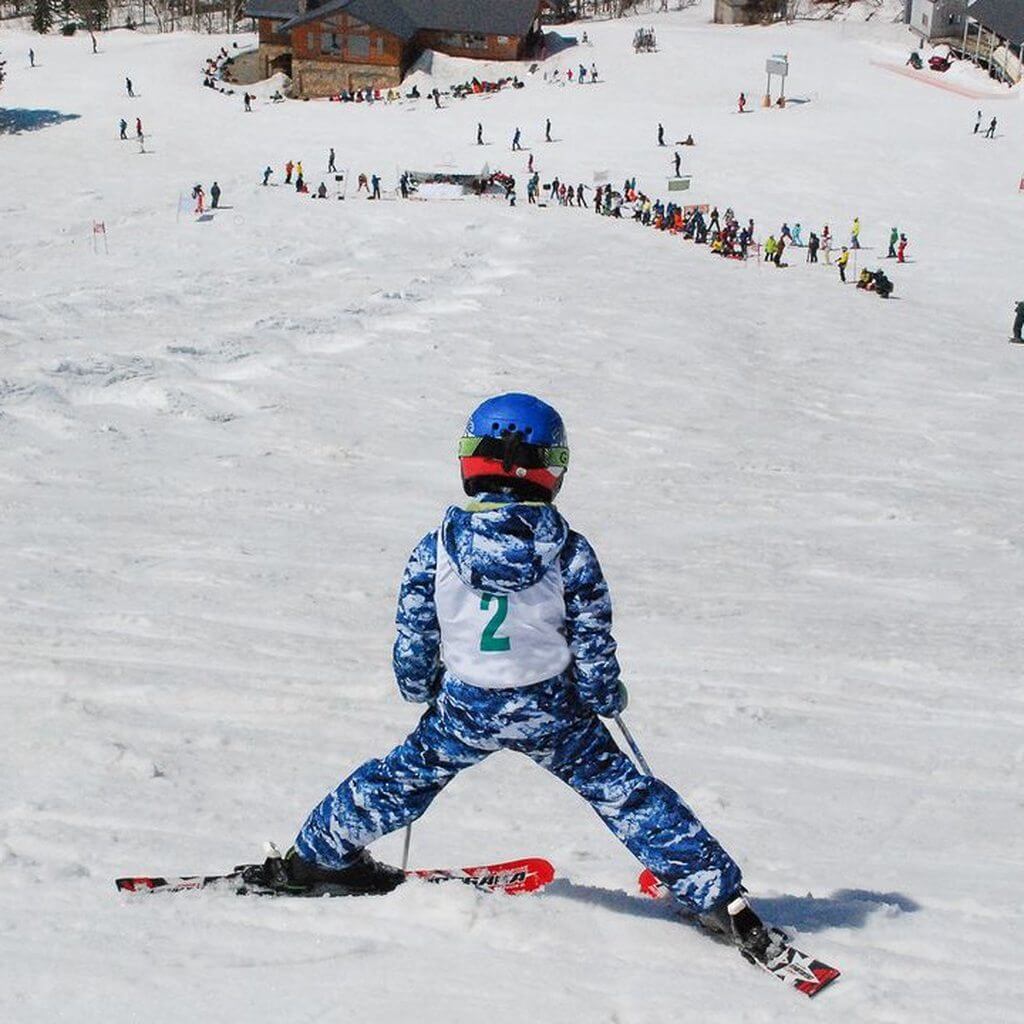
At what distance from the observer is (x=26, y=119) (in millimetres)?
50062

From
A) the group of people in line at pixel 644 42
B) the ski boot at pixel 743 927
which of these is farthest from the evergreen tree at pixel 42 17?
the ski boot at pixel 743 927

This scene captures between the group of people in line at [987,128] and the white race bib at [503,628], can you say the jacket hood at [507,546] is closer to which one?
the white race bib at [503,628]

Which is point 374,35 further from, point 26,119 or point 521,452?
→ point 521,452

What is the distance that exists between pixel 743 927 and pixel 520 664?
3.22 feet

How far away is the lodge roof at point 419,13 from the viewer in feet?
195

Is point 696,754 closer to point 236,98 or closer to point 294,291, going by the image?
point 294,291

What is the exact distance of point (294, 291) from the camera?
22094 millimetres

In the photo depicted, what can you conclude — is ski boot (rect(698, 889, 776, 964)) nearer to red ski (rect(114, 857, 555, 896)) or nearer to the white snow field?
the white snow field

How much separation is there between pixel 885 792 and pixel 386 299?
52.8 feet

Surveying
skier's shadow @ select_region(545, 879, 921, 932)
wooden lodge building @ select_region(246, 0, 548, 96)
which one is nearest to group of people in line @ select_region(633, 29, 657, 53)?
wooden lodge building @ select_region(246, 0, 548, 96)

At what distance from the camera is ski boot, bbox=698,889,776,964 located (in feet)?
11.2

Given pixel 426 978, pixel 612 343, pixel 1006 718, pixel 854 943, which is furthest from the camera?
pixel 612 343

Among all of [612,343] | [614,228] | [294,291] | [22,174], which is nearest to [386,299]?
[294,291]

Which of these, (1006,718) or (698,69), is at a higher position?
(698,69)
